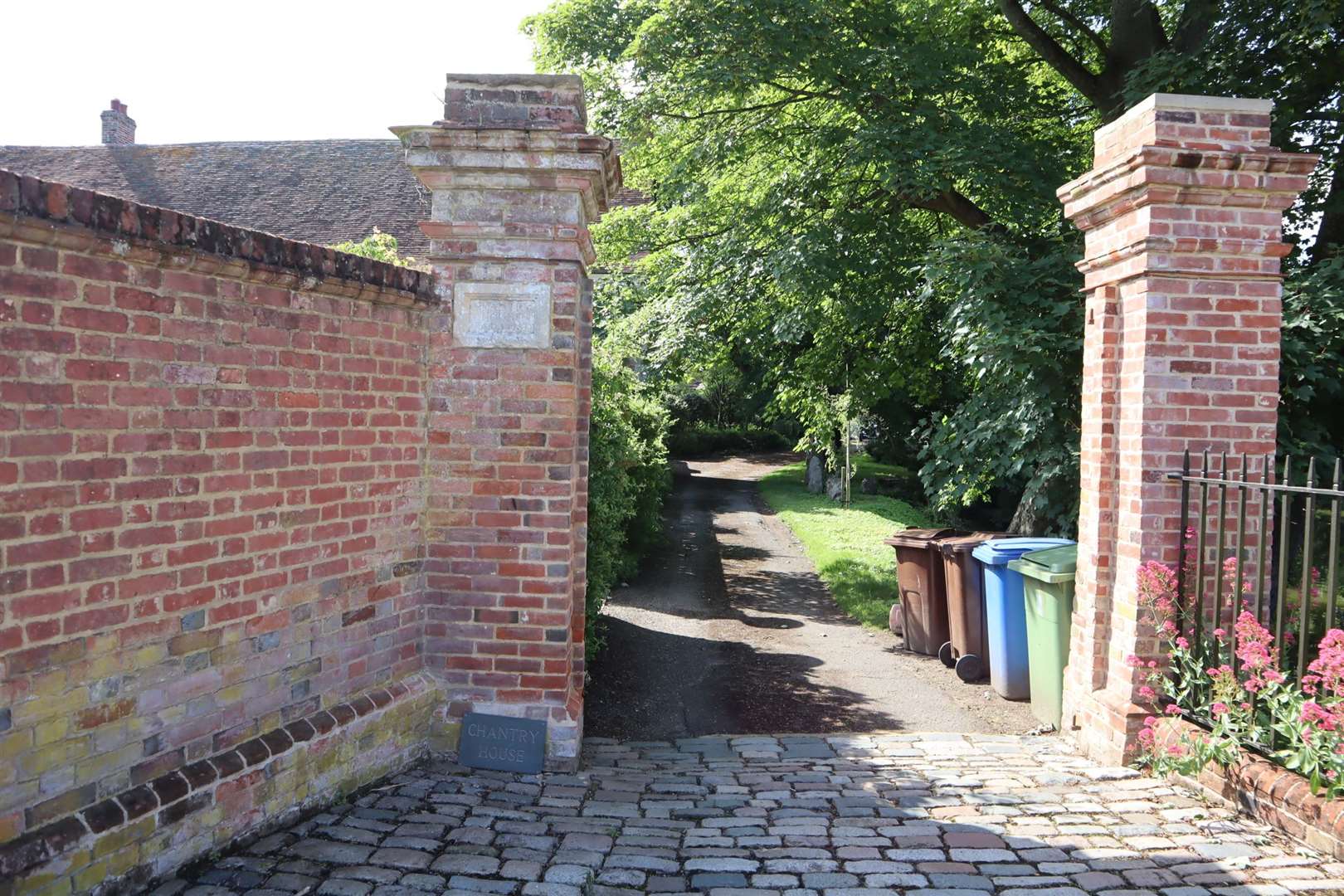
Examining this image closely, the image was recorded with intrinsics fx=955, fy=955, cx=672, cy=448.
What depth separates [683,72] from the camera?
10.6 metres

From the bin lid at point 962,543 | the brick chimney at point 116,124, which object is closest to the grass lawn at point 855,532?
the bin lid at point 962,543

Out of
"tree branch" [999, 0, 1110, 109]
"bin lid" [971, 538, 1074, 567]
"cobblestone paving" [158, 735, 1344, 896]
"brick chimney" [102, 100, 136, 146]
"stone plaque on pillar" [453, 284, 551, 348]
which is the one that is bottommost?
"cobblestone paving" [158, 735, 1344, 896]

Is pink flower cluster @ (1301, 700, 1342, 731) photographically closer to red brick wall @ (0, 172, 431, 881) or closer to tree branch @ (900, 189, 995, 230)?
red brick wall @ (0, 172, 431, 881)

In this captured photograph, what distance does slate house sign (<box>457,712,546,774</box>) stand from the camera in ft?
15.5

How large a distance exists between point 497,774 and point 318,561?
140cm

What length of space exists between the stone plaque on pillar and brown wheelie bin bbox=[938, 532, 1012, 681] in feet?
14.3

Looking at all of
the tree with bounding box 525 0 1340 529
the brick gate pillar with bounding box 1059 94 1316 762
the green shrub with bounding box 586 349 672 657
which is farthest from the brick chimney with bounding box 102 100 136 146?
the brick gate pillar with bounding box 1059 94 1316 762

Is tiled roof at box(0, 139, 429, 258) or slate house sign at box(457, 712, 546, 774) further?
tiled roof at box(0, 139, 429, 258)

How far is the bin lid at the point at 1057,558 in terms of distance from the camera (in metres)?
5.86

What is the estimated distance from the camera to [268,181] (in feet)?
60.2

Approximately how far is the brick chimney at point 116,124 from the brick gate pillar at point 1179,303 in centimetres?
2255

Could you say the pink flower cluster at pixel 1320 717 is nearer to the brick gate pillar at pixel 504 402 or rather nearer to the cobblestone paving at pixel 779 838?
the cobblestone paving at pixel 779 838

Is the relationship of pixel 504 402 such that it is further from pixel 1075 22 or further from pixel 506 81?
pixel 1075 22

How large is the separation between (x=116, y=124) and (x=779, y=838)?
23438mm
